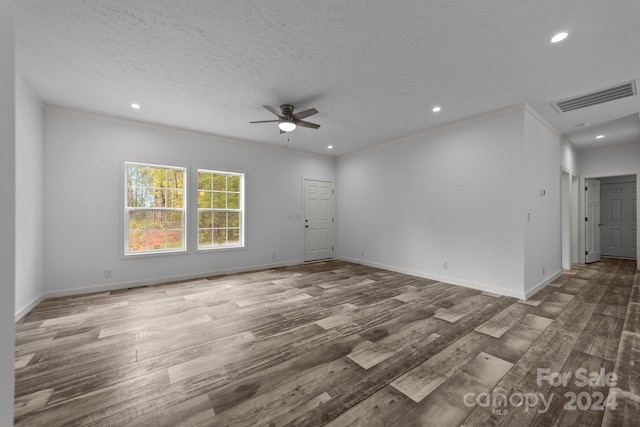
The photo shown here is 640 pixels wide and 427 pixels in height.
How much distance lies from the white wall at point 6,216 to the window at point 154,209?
3.92 m

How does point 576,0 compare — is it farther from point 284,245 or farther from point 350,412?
point 284,245

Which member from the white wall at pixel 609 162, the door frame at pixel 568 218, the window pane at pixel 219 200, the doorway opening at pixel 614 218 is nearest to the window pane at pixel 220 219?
the window pane at pixel 219 200

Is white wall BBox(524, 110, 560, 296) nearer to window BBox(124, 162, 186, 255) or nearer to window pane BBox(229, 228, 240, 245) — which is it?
window pane BBox(229, 228, 240, 245)

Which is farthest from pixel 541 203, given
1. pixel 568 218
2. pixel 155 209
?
pixel 155 209

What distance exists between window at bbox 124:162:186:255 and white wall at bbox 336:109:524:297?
13.1ft

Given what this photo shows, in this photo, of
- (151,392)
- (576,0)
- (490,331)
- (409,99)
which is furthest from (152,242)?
(576,0)

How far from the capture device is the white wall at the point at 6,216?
89 cm

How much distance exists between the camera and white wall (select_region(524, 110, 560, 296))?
3.77 m

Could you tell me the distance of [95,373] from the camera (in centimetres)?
203

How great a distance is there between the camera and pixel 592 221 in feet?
21.4

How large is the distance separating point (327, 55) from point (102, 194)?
163 inches

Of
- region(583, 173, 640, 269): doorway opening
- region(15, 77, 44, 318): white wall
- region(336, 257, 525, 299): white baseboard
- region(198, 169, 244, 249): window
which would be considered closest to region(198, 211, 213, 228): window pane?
region(198, 169, 244, 249): window

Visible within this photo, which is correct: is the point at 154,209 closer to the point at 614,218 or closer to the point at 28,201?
the point at 28,201

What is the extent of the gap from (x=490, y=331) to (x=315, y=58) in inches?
135
